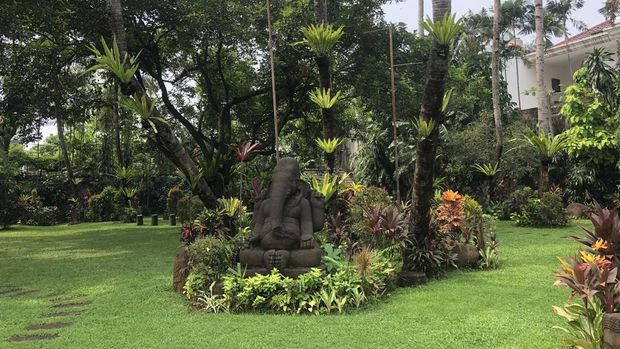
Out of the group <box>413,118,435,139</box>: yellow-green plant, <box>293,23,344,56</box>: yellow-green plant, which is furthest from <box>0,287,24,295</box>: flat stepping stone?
<box>413,118,435,139</box>: yellow-green plant

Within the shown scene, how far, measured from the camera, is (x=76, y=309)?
6.03 metres

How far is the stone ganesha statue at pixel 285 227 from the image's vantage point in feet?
20.0

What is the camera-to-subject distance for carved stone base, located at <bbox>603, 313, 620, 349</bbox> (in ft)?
10.6

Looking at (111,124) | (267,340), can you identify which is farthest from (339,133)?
(111,124)

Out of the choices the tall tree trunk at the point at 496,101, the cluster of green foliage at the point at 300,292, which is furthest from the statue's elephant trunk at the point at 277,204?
the tall tree trunk at the point at 496,101

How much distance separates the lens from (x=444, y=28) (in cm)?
534

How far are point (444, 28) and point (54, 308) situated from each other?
5.68 metres

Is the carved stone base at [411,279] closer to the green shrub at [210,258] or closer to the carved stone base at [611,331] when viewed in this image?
the green shrub at [210,258]

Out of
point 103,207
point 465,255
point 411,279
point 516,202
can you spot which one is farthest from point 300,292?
point 103,207

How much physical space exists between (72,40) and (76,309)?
→ 357 inches

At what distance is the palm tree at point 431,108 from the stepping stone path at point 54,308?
4361mm

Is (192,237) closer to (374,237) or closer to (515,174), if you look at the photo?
(374,237)

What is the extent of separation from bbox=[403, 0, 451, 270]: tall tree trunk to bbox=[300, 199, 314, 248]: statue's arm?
1.50 metres

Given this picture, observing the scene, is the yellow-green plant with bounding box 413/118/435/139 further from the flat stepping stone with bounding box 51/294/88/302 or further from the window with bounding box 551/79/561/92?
the window with bounding box 551/79/561/92
